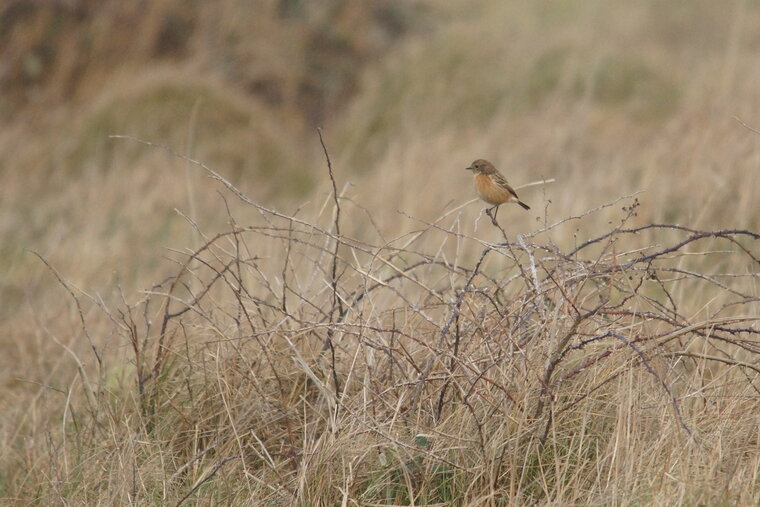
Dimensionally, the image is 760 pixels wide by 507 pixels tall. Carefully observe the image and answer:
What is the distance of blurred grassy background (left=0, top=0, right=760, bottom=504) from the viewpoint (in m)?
6.61

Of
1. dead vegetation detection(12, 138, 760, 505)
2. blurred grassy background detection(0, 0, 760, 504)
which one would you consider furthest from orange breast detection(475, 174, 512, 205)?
blurred grassy background detection(0, 0, 760, 504)

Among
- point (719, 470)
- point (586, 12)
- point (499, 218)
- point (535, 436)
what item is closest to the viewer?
point (719, 470)

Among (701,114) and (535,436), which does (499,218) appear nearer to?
(701,114)

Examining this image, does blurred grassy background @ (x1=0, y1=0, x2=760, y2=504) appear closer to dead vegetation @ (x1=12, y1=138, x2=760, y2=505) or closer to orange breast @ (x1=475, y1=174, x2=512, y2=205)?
dead vegetation @ (x1=12, y1=138, x2=760, y2=505)

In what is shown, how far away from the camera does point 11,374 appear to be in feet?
16.6

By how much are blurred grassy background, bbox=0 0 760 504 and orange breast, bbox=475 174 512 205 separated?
1.37 m

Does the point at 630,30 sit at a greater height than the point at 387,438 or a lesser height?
greater

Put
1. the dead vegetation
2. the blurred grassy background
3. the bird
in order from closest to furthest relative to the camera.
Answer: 1. the dead vegetation
2. the bird
3. the blurred grassy background

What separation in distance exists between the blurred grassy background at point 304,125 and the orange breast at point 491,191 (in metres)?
1.37

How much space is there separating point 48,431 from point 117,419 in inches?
9.2

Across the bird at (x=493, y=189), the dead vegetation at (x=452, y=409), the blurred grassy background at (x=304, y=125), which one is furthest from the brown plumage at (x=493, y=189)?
the blurred grassy background at (x=304, y=125)

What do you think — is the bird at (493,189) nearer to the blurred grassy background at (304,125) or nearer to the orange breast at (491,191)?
the orange breast at (491,191)

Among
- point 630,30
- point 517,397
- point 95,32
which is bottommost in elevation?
point 517,397

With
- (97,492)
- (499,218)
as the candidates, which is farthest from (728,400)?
(499,218)
